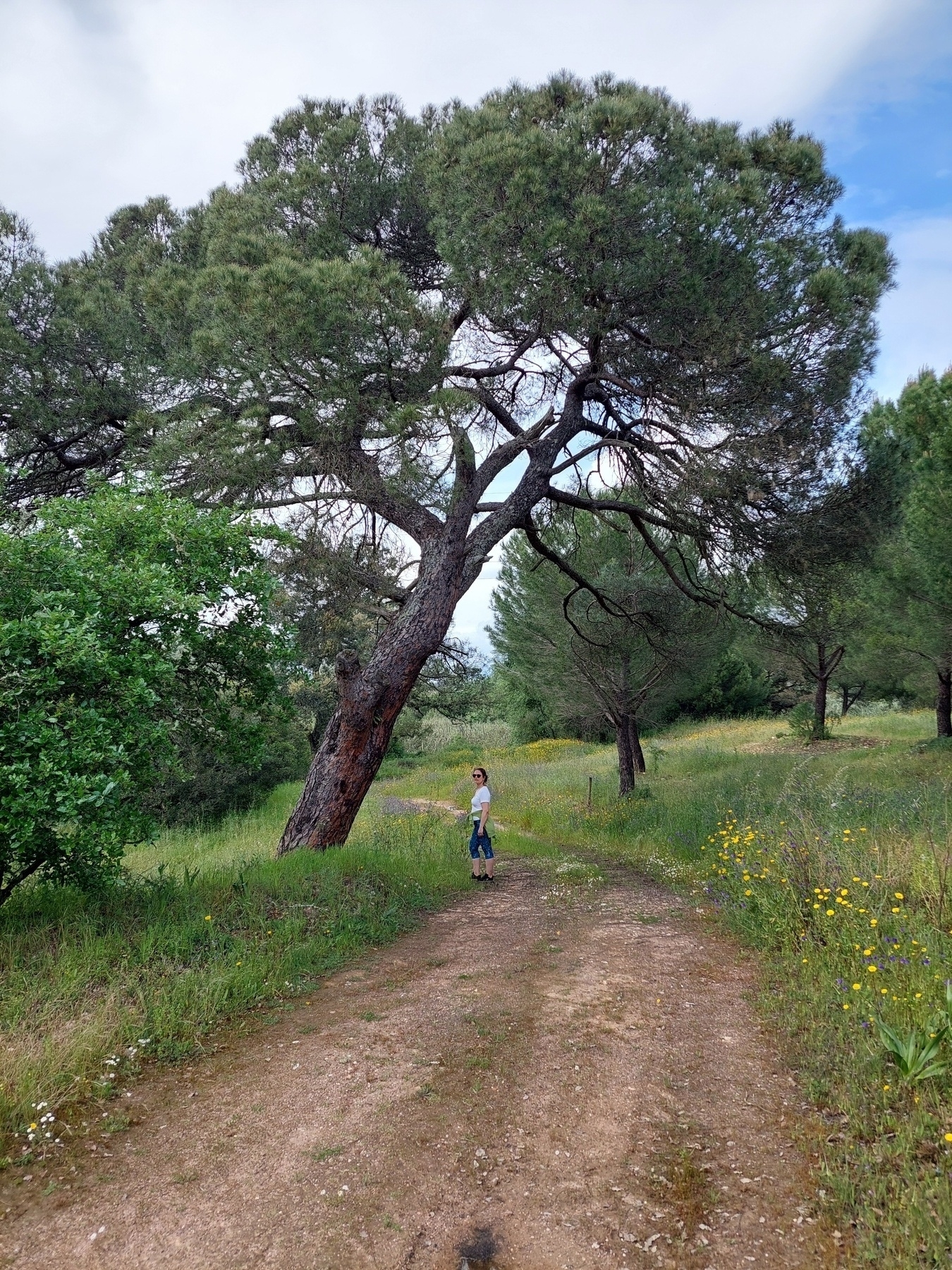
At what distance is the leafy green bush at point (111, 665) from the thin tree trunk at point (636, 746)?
10.3 meters

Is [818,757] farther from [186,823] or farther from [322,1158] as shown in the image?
[322,1158]

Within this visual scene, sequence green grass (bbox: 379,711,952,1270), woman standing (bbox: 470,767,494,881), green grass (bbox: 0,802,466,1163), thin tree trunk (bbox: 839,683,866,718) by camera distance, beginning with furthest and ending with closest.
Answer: thin tree trunk (bbox: 839,683,866,718) < woman standing (bbox: 470,767,494,881) < green grass (bbox: 0,802,466,1163) < green grass (bbox: 379,711,952,1270)

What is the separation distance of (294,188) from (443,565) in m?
4.60

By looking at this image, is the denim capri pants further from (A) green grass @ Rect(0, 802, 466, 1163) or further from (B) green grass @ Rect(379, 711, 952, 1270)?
(B) green grass @ Rect(379, 711, 952, 1270)

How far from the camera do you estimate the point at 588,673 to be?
1445 centimetres

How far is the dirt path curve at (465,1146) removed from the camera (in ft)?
8.25

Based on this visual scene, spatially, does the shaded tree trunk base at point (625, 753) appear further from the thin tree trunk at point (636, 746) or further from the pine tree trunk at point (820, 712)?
the pine tree trunk at point (820, 712)

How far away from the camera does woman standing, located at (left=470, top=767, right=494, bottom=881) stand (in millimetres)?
8555

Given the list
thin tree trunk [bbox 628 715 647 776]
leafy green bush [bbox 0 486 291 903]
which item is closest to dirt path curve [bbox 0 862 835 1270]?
leafy green bush [bbox 0 486 291 903]

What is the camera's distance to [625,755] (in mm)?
14641

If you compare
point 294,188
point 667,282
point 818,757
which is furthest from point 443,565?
point 818,757

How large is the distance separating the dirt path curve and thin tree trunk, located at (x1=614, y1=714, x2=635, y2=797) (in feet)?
31.4

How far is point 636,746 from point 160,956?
14.3 metres

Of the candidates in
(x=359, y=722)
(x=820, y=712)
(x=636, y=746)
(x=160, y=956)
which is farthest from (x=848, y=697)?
(x=160, y=956)
